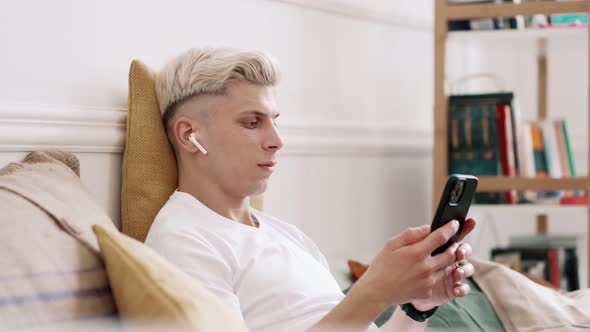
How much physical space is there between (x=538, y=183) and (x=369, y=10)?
740 mm

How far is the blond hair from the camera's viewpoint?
1.40m

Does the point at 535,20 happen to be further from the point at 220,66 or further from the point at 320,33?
the point at 220,66

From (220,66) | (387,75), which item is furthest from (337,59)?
(220,66)

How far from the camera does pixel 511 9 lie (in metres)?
2.41

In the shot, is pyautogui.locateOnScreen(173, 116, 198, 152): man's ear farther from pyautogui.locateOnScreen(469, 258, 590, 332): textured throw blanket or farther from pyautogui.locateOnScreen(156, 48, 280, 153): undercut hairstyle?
pyautogui.locateOnScreen(469, 258, 590, 332): textured throw blanket

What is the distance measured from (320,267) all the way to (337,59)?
104 cm

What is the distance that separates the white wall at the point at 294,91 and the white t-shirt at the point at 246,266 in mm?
228

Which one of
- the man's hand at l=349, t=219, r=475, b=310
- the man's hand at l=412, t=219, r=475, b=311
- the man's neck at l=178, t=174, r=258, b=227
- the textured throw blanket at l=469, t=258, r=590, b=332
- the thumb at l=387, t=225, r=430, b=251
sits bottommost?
the textured throw blanket at l=469, t=258, r=590, b=332

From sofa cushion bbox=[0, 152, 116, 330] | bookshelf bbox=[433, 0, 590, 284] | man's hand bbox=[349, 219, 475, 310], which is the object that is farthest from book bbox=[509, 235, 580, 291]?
sofa cushion bbox=[0, 152, 116, 330]

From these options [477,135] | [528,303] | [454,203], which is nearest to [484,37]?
[477,135]

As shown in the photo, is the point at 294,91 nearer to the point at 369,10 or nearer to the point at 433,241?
the point at 369,10

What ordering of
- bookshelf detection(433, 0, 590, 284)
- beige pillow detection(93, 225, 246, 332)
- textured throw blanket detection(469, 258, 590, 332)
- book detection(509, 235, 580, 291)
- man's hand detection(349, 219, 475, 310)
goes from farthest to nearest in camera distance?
book detection(509, 235, 580, 291) → bookshelf detection(433, 0, 590, 284) → textured throw blanket detection(469, 258, 590, 332) → man's hand detection(349, 219, 475, 310) → beige pillow detection(93, 225, 246, 332)

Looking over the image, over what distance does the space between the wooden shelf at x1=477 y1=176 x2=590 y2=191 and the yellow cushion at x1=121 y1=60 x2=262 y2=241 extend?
129 cm

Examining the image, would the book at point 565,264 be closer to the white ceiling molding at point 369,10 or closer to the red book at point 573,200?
the red book at point 573,200
